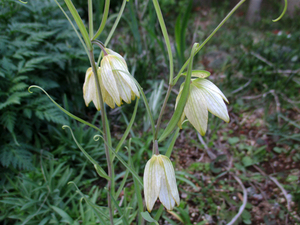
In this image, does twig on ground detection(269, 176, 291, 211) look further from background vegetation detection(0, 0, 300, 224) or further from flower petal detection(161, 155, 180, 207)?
flower petal detection(161, 155, 180, 207)

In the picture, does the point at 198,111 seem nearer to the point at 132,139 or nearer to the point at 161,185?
the point at 161,185

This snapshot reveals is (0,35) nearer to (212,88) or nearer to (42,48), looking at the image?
(42,48)

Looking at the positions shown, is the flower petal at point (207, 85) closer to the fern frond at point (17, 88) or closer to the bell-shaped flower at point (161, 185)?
the bell-shaped flower at point (161, 185)

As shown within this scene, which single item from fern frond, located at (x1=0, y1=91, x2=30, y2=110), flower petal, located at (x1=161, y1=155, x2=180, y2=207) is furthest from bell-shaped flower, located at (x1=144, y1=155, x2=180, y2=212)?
fern frond, located at (x1=0, y1=91, x2=30, y2=110)

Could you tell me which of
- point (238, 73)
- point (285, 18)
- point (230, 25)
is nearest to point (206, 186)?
point (238, 73)

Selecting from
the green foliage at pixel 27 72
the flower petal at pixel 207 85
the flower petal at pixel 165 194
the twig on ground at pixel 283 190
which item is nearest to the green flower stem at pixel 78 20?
the flower petal at pixel 207 85

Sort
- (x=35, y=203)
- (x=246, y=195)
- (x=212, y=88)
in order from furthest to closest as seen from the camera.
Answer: (x=246, y=195) < (x=35, y=203) < (x=212, y=88)
